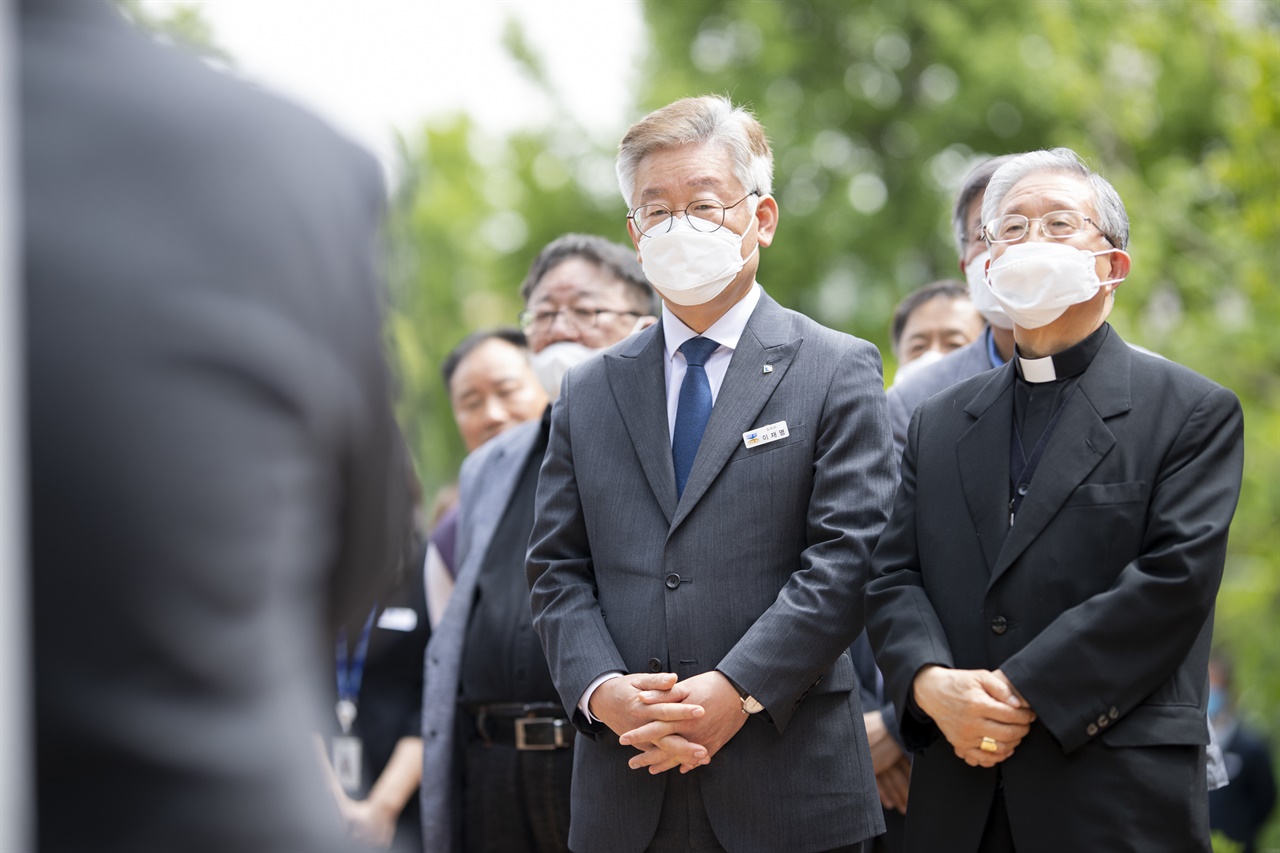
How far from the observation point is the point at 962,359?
4578mm

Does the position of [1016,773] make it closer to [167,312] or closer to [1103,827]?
[1103,827]

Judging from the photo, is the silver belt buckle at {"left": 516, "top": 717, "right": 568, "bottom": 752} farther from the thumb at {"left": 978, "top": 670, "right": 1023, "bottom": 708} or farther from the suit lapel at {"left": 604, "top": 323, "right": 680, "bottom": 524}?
the thumb at {"left": 978, "top": 670, "right": 1023, "bottom": 708}

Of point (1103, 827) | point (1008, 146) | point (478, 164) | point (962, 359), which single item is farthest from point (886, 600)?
point (478, 164)

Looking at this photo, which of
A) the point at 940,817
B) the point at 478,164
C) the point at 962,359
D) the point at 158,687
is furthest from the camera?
the point at 478,164

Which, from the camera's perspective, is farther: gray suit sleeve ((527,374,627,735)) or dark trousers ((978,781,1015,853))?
gray suit sleeve ((527,374,627,735))

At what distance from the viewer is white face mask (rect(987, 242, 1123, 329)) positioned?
3.38 meters

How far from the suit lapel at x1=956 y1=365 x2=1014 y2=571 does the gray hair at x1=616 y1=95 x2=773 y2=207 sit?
0.88 meters

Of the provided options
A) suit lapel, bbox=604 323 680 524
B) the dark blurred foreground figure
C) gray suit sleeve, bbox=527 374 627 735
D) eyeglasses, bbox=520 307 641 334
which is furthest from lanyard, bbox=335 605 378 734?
the dark blurred foreground figure

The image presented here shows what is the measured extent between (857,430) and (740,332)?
458 mm

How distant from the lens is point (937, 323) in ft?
17.9

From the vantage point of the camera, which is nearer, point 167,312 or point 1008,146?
point 167,312

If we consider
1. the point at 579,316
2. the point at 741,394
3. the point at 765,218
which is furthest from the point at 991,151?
the point at 741,394

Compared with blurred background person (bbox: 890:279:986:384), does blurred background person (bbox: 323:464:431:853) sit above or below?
below

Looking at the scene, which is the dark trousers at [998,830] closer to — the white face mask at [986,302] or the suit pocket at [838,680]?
the suit pocket at [838,680]
